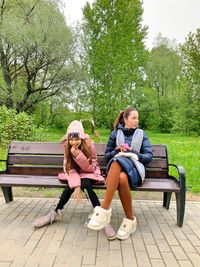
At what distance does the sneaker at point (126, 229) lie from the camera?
3.91 metres

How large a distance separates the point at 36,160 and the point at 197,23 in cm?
3139

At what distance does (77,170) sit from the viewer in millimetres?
4496

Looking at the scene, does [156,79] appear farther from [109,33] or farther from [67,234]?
[67,234]

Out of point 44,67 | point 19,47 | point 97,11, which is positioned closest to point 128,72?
point 97,11

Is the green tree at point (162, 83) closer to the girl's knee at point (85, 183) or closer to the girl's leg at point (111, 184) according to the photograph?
the girl's knee at point (85, 183)

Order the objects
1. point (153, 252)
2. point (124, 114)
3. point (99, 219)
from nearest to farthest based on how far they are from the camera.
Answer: point (153, 252)
point (99, 219)
point (124, 114)

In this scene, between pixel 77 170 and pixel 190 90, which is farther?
pixel 190 90

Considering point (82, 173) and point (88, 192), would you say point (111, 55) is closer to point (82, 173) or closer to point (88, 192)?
point (82, 173)

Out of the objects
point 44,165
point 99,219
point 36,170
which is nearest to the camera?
point 99,219

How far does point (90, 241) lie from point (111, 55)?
1130 inches

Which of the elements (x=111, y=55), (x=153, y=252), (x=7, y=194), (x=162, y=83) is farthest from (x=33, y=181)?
(x=162, y=83)

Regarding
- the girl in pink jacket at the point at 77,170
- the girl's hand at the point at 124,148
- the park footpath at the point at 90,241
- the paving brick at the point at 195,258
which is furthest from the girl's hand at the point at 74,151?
the paving brick at the point at 195,258

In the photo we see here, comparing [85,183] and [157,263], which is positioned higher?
[85,183]

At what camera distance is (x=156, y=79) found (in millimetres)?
41281
